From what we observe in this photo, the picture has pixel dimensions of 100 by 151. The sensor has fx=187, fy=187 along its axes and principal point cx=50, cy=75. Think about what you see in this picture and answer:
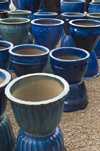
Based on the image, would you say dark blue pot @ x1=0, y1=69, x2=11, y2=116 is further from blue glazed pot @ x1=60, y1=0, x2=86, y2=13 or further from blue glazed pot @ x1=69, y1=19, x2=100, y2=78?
blue glazed pot @ x1=60, y1=0, x2=86, y2=13

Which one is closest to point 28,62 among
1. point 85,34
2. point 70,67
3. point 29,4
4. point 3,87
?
point 70,67

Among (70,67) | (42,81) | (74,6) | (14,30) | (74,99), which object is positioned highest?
(74,6)

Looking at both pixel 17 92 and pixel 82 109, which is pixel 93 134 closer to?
pixel 82 109

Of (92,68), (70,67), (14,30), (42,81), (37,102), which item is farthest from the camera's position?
(92,68)

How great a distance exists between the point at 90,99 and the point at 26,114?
4.43 feet

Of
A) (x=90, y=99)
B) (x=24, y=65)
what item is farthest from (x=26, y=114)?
(x=90, y=99)

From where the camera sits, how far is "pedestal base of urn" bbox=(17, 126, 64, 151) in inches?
49.6

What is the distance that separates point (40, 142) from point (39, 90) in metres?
0.36

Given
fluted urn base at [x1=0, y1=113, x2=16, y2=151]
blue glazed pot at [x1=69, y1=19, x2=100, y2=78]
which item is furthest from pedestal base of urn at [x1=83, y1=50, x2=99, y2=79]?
fluted urn base at [x1=0, y1=113, x2=16, y2=151]

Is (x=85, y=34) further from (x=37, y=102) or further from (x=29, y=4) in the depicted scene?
(x=29, y=4)

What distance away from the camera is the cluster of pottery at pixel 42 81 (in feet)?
3.64

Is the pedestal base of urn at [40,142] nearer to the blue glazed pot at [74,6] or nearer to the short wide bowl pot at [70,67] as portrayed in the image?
the short wide bowl pot at [70,67]

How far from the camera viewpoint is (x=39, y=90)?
4.50 feet

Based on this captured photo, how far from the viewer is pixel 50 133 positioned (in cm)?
128
